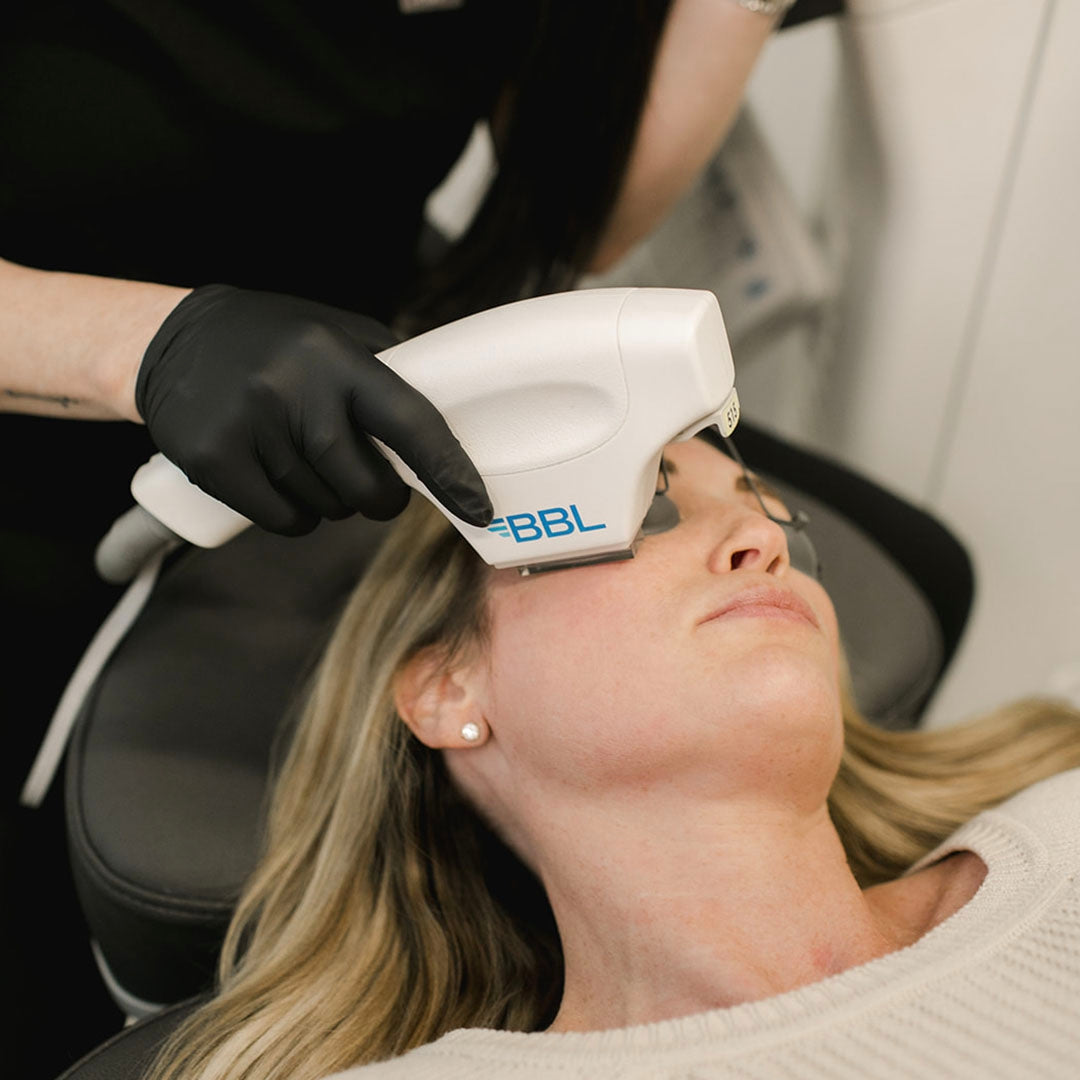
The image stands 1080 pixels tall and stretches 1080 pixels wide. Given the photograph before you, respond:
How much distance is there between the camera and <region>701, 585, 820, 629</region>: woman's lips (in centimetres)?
93

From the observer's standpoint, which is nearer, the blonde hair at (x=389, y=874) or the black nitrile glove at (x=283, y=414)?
the black nitrile glove at (x=283, y=414)

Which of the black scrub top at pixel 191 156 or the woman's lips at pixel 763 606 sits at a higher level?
the black scrub top at pixel 191 156

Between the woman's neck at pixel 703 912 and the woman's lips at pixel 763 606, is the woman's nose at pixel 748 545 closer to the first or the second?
the woman's lips at pixel 763 606

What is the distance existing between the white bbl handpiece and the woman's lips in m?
0.11

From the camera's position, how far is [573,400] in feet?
2.71

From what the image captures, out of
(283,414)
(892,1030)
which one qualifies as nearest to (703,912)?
(892,1030)

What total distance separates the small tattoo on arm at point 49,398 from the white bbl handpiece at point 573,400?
33 cm

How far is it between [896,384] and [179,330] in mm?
1182

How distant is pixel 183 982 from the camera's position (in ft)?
3.83

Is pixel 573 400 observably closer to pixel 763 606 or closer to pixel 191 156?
pixel 763 606

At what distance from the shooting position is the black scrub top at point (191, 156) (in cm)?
108

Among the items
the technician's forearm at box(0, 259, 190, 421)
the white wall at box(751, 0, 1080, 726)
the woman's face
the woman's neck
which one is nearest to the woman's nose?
the woman's face

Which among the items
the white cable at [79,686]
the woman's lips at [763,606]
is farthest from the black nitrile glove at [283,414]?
the white cable at [79,686]

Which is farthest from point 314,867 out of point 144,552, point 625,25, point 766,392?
point 766,392
